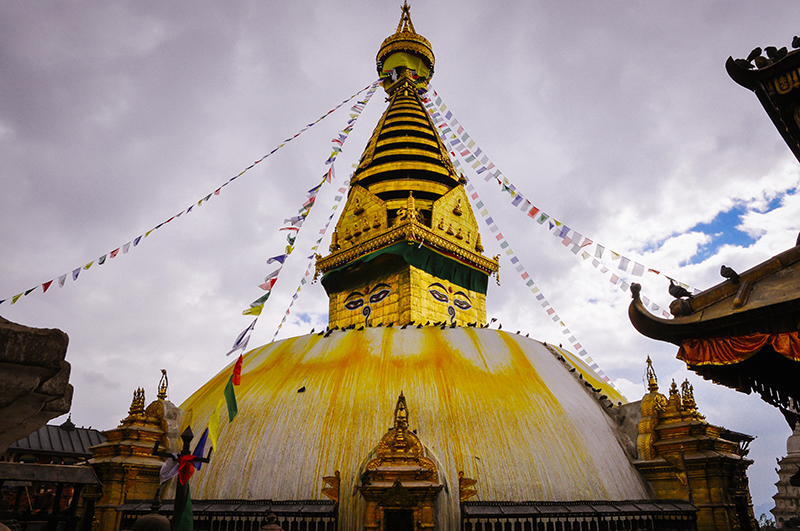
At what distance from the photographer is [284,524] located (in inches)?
300

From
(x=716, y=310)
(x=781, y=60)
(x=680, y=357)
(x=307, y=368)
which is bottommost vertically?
(x=680, y=357)

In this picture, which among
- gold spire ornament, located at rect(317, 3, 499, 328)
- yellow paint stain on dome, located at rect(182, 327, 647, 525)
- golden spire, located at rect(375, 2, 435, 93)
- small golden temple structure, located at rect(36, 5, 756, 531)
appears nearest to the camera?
small golden temple structure, located at rect(36, 5, 756, 531)

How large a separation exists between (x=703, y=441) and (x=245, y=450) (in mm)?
8624

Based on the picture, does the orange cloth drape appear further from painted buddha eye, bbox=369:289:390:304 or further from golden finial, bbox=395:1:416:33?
golden finial, bbox=395:1:416:33

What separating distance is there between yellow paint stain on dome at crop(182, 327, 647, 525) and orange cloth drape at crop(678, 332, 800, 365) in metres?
4.82

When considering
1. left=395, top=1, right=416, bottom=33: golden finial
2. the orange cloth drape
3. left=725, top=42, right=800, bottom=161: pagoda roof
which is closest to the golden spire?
left=395, top=1, right=416, bottom=33: golden finial

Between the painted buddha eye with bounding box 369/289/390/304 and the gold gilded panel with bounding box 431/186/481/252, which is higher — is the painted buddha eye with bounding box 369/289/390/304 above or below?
below

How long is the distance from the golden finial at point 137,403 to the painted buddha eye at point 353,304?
7225 millimetres

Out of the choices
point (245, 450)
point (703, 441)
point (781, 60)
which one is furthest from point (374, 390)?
point (781, 60)

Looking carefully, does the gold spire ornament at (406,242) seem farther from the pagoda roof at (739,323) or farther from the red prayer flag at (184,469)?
the pagoda roof at (739,323)

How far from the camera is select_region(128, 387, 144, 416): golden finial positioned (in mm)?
10031

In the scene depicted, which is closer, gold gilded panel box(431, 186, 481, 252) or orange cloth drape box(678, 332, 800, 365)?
orange cloth drape box(678, 332, 800, 365)

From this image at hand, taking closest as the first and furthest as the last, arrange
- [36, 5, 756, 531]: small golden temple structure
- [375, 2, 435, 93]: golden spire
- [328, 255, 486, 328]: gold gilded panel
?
[36, 5, 756, 531]: small golden temple structure
[328, 255, 486, 328]: gold gilded panel
[375, 2, 435, 93]: golden spire

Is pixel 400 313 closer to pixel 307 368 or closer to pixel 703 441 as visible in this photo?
pixel 307 368
